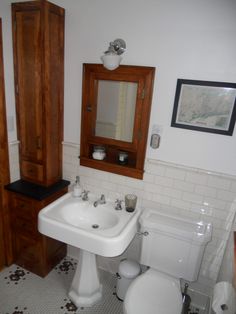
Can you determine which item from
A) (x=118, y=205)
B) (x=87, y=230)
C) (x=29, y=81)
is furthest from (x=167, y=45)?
(x=87, y=230)

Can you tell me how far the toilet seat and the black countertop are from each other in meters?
0.99

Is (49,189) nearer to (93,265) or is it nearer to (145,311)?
(93,265)

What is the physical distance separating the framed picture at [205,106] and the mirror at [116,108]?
13.8 inches

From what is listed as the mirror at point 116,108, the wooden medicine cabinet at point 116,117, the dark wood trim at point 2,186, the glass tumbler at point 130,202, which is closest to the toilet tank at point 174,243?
the glass tumbler at point 130,202

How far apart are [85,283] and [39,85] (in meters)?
1.67

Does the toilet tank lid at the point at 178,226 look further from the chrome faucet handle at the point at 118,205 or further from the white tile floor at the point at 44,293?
the white tile floor at the point at 44,293

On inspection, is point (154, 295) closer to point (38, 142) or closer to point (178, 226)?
point (178, 226)

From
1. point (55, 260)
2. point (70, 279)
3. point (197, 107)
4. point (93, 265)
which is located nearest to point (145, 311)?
point (93, 265)

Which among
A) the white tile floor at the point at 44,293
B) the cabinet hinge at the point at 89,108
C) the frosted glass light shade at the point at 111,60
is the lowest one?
the white tile floor at the point at 44,293

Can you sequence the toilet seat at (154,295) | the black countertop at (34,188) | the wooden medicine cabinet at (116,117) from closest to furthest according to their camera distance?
the toilet seat at (154,295) < the wooden medicine cabinet at (116,117) < the black countertop at (34,188)

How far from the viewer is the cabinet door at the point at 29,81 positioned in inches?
69.4

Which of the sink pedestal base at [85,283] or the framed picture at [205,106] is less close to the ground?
the framed picture at [205,106]

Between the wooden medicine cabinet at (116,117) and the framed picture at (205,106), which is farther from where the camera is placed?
the wooden medicine cabinet at (116,117)

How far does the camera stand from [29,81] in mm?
1879
